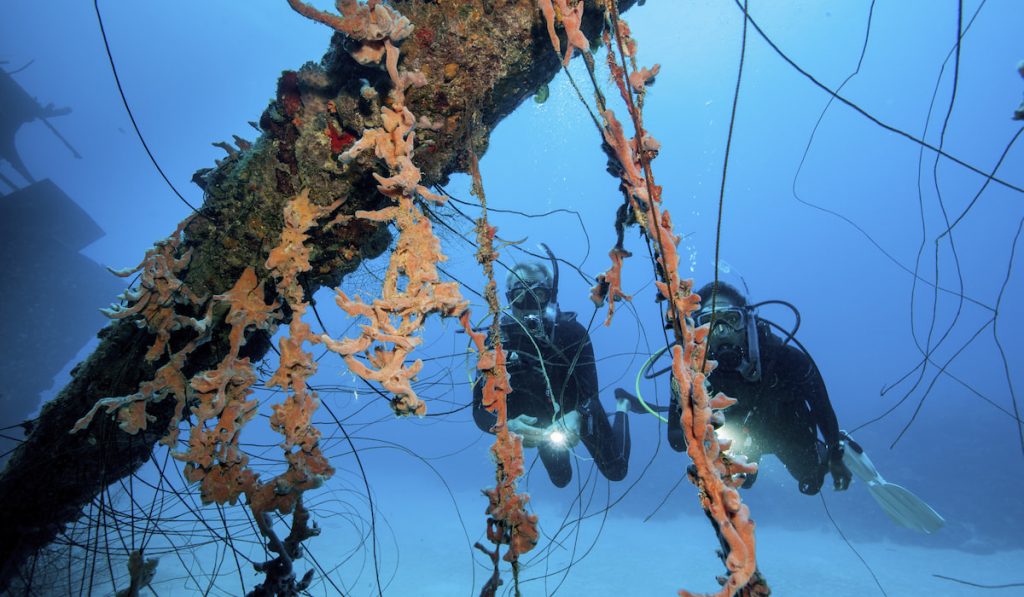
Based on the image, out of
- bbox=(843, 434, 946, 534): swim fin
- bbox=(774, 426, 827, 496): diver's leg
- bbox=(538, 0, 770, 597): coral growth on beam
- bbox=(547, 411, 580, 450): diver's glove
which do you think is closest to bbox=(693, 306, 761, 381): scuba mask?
bbox=(774, 426, 827, 496): diver's leg

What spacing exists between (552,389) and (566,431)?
69cm

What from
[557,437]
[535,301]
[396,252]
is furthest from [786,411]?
[396,252]

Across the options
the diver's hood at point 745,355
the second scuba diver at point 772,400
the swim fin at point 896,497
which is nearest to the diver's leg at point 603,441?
the second scuba diver at point 772,400

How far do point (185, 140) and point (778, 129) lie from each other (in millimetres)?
115513

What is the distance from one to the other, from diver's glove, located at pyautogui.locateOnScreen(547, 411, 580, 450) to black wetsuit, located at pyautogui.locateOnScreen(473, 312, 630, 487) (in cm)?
13

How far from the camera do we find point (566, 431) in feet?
20.4

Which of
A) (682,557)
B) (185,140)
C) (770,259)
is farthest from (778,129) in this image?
(185,140)

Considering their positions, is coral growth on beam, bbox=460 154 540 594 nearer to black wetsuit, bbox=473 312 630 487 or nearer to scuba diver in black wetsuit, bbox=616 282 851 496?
black wetsuit, bbox=473 312 630 487

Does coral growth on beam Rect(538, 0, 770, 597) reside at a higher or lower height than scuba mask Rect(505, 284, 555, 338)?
lower

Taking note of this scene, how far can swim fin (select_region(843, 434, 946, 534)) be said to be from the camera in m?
6.39

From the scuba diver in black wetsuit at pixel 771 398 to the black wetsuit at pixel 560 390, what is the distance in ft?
4.43

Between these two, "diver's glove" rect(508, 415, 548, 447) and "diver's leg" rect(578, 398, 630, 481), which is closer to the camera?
"diver's glove" rect(508, 415, 548, 447)

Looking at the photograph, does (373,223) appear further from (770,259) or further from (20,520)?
(770,259)

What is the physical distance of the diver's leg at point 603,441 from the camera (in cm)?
660
